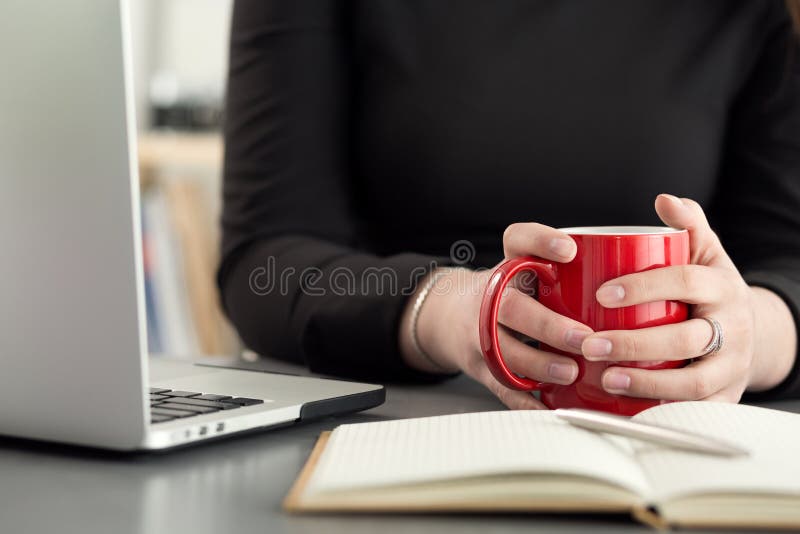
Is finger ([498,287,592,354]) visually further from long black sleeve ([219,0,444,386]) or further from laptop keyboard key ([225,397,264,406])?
long black sleeve ([219,0,444,386])

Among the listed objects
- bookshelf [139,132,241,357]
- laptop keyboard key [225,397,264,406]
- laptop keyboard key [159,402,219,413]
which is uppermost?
laptop keyboard key [159,402,219,413]

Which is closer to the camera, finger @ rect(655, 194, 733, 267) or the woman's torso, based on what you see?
finger @ rect(655, 194, 733, 267)

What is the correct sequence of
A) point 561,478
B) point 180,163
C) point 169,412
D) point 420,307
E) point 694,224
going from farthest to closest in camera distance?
point 180,163, point 420,307, point 694,224, point 169,412, point 561,478

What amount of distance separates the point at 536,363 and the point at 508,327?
1.7 inches

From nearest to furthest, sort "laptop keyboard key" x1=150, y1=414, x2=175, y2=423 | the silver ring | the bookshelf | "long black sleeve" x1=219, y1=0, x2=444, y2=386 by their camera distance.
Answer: "laptop keyboard key" x1=150, y1=414, x2=175, y2=423 < the silver ring < "long black sleeve" x1=219, y1=0, x2=444, y2=386 < the bookshelf

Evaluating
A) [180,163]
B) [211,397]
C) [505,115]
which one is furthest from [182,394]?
[180,163]

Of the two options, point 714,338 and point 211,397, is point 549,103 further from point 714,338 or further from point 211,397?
point 211,397

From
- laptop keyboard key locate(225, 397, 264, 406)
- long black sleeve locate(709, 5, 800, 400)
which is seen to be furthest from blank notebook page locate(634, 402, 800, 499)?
long black sleeve locate(709, 5, 800, 400)

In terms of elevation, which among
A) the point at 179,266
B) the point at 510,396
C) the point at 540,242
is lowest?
the point at 179,266

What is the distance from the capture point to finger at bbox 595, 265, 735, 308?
0.56 metres

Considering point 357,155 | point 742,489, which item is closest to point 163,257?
point 357,155

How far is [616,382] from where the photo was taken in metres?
0.56

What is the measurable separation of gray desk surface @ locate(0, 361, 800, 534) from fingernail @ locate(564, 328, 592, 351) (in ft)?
0.56

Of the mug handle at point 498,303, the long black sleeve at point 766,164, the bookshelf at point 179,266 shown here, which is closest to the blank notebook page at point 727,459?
the mug handle at point 498,303
